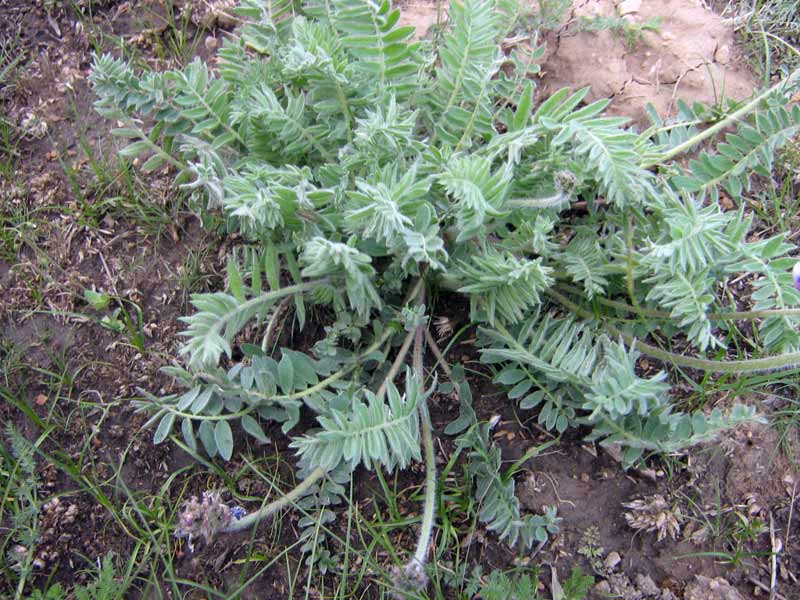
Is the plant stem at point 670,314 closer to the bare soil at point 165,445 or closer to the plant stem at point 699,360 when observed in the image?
the plant stem at point 699,360

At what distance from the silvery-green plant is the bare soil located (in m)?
0.14

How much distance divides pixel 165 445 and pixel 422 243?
126cm

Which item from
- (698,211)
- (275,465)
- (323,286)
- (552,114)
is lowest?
(275,465)

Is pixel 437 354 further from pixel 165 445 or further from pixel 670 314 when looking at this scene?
pixel 165 445

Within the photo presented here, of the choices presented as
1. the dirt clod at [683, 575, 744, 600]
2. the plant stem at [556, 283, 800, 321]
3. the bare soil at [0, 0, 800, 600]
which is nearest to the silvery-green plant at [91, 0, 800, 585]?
the plant stem at [556, 283, 800, 321]

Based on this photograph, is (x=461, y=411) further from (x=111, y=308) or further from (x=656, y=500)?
(x=111, y=308)

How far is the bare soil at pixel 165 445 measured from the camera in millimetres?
2205

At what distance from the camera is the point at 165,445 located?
8.03ft

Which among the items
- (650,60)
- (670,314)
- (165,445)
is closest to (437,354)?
(670,314)

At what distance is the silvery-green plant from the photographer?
1.96m

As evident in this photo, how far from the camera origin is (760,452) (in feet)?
7.63

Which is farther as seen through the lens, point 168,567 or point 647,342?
point 647,342

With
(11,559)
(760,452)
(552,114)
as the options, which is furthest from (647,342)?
(11,559)

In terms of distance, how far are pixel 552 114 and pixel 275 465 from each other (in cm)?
152
